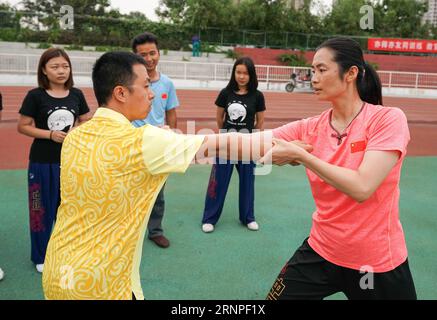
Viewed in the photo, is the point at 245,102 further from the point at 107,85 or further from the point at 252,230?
the point at 107,85

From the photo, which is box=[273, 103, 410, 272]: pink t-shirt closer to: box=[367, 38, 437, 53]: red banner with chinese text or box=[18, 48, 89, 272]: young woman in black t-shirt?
box=[18, 48, 89, 272]: young woman in black t-shirt

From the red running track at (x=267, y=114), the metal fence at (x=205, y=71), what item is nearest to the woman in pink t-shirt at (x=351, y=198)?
the red running track at (x=267, y=114)

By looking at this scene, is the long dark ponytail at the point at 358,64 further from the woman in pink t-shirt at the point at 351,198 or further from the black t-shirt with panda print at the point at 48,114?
the black t-shirt with panda print at the point at 48,114

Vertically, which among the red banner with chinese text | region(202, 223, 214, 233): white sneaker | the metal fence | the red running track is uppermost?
the red banner with chinese text

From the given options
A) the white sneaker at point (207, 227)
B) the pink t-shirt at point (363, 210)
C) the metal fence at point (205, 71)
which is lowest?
the white sneaker at point (207, 227)

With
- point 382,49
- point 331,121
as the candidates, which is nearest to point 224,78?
point 382,49

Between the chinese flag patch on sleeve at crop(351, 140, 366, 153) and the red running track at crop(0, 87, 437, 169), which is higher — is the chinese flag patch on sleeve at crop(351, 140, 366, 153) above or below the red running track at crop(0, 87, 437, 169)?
above

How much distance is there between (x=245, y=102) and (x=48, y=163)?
6.38 feet

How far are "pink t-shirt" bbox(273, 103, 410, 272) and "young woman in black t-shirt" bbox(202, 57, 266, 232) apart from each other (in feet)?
7.99

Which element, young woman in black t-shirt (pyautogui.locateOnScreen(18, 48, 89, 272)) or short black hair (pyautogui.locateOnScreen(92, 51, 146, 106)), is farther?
young woman in black t-shirt (pyautogui.locateOnScreen(18, 48, 89, 272))

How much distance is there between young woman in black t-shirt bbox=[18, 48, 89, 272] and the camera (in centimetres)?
338

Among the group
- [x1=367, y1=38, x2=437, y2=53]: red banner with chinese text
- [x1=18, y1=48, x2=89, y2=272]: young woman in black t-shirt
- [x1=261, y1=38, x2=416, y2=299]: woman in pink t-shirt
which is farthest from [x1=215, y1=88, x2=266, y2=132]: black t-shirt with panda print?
[x1=367, y1=38, x2=437, y2=53]: red banner with chinese text

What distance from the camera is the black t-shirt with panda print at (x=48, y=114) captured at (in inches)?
133

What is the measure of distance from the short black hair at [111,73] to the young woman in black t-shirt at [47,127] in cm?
181
